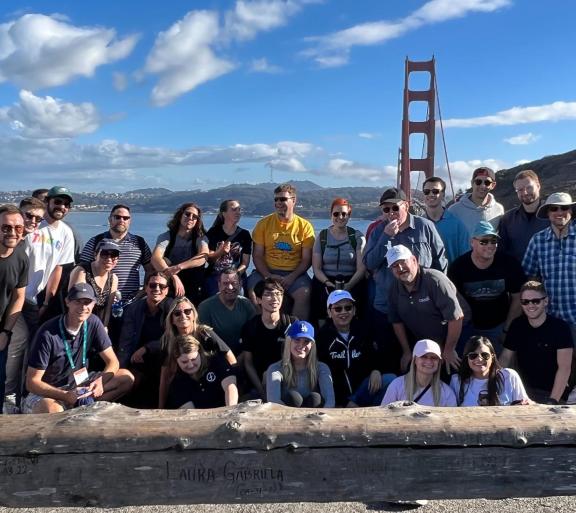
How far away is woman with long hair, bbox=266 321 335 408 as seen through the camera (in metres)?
4.13

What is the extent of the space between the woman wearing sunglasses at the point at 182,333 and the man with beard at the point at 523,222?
2.45 meters

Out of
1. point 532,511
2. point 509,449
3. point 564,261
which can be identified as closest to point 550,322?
point 564,261

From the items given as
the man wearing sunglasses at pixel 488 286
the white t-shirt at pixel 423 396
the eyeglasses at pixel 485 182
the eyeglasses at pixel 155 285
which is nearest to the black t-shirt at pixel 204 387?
the eyeglasses at pixel 155 285

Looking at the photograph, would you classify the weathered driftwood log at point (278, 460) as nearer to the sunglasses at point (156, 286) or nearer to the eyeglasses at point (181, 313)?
the eyeglasses at point (181, 313)

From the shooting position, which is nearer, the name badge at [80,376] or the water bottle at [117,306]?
the name badge at [80,376]

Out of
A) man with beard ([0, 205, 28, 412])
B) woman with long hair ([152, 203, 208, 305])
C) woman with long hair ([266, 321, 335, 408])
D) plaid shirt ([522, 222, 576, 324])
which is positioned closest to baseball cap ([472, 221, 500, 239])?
plaid shirt ([522, 222, 576, 324])

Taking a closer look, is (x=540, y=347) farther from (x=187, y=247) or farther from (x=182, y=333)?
(x=187, y=247)

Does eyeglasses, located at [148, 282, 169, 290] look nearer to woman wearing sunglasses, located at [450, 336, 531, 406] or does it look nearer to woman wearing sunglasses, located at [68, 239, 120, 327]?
woman wearing sunglasses, located at [68, 239, 120, 327]

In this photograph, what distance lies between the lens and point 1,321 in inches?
173

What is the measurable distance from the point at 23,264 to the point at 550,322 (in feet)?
12.8

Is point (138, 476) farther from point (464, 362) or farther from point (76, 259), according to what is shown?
point (76, 259)

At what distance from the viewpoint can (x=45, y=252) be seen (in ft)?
16.5

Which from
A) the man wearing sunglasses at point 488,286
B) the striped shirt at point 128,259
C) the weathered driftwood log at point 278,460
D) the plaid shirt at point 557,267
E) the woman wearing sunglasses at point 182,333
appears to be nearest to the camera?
the weathered driftwood log at point 278,460

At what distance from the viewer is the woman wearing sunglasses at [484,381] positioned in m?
3.79
